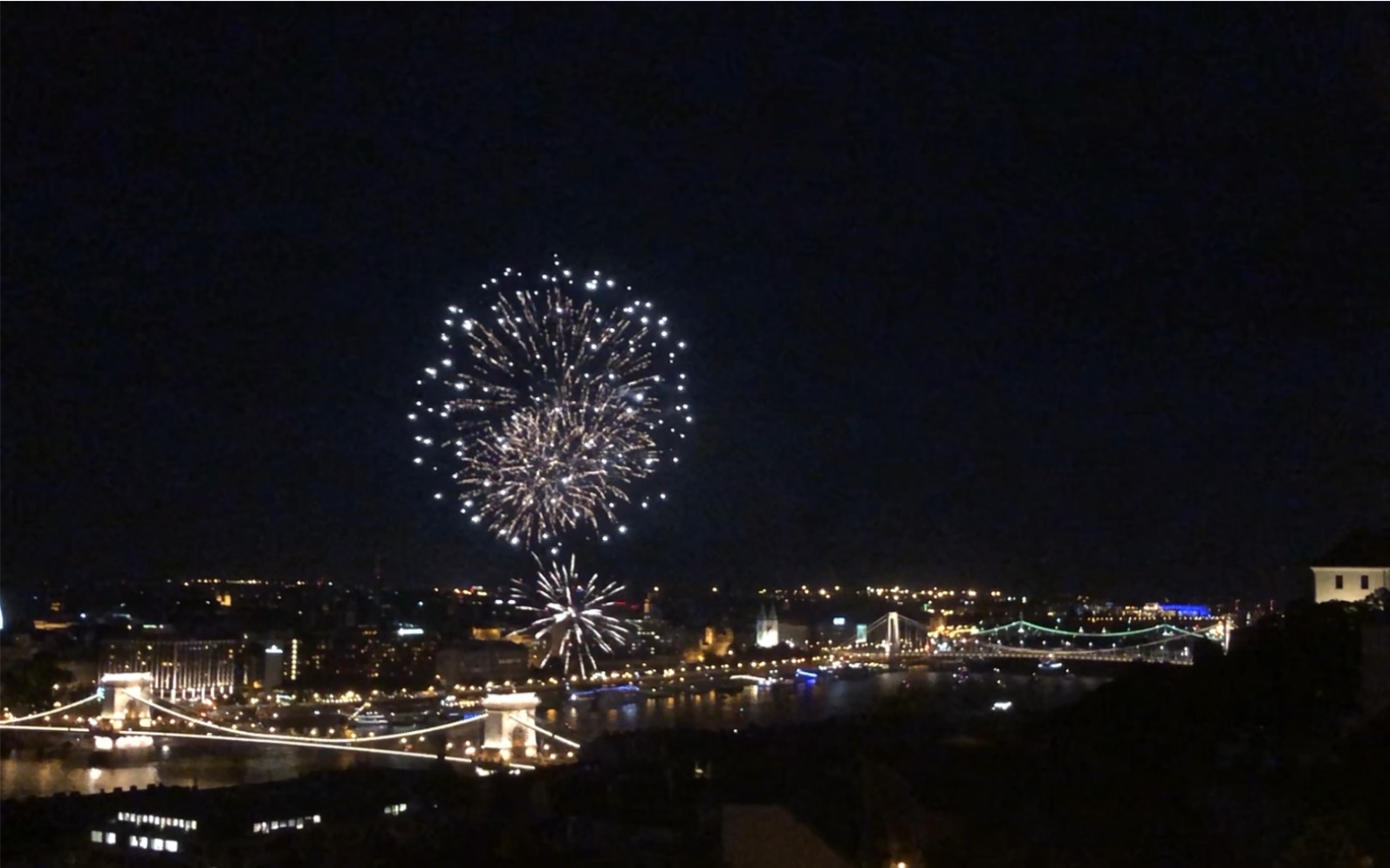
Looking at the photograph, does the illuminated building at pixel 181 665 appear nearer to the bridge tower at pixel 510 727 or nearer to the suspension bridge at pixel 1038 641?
the bridge tower at pixel 510 727

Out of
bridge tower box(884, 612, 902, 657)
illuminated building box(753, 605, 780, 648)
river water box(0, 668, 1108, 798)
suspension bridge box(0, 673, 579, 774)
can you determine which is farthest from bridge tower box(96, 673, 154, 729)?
illuminated building box(753, 605, 780, 648)

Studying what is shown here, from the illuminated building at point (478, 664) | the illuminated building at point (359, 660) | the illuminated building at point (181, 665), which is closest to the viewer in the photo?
the illuminated building at point (181, 665)

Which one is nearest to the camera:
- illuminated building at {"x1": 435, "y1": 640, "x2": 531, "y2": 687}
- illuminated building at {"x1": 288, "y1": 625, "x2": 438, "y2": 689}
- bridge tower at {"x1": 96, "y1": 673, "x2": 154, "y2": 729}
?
bridge tower at {"x1": 96, "y1": 673, "x2": 154, "y2": 729}

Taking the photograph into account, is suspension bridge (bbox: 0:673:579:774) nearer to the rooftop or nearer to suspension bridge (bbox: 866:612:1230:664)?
the rooftop

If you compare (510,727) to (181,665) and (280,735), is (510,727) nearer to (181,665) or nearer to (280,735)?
(280,735)

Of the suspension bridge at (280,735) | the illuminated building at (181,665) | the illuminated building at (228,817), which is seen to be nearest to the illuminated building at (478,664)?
the illuminated building at (181,665)

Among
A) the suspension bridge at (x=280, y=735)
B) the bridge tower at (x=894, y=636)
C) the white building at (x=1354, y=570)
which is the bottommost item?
the suspension bridge at (x=280, y=735)
